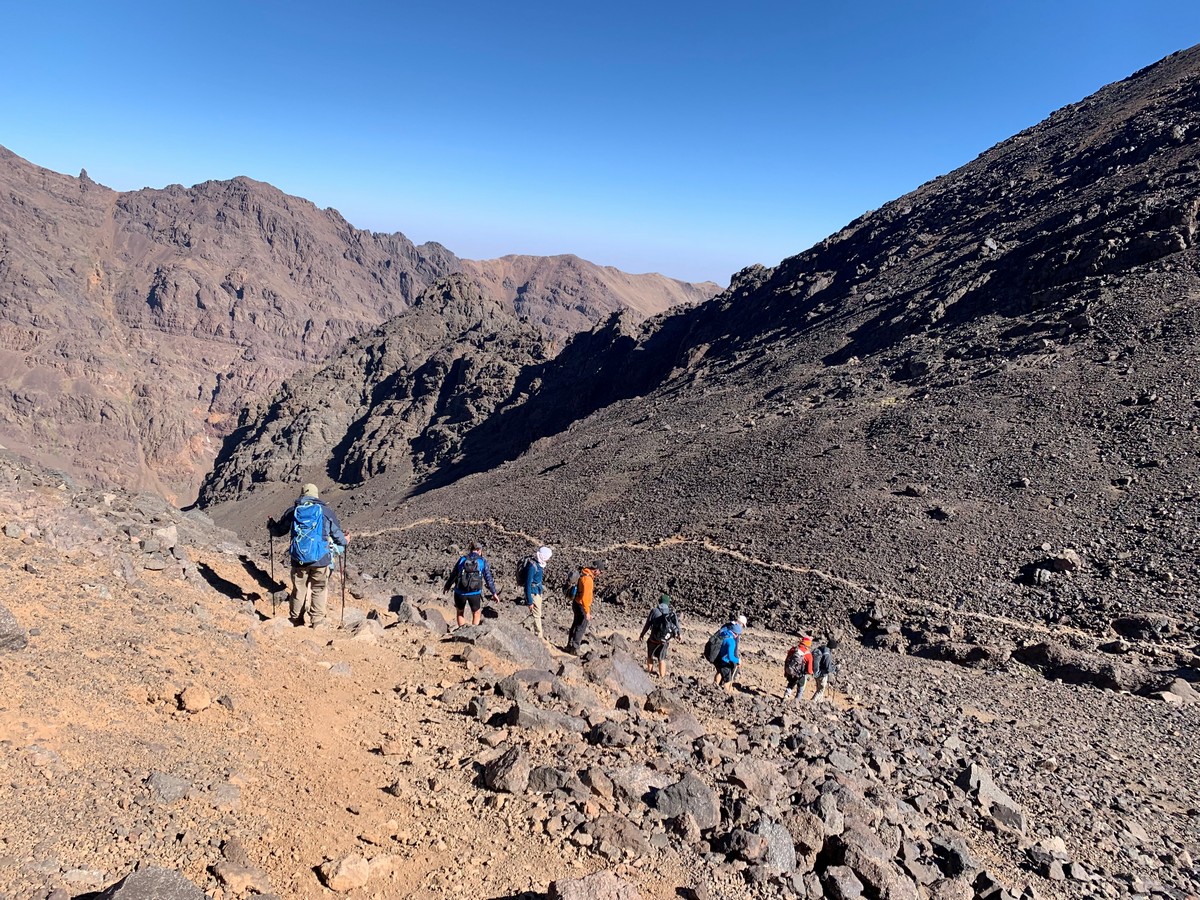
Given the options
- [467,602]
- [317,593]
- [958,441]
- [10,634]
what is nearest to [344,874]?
[10,634]

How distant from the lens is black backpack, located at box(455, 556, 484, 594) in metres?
12.6

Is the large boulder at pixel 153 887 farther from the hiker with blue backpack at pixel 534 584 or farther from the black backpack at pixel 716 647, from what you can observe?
the hiker with blue backpack at pixel 534 584

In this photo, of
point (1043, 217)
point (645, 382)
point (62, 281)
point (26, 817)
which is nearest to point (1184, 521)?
point (26, 817)

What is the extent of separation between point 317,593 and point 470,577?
Answer: 3644 mm

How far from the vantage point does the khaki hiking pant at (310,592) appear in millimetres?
9195

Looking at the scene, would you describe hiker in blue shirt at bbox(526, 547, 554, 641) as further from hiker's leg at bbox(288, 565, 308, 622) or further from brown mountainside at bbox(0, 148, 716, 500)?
brown mountainside at bbox(0, 148, 716, 500)

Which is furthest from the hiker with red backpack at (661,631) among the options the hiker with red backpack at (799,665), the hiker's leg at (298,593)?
the hiker's leg at (298,593)

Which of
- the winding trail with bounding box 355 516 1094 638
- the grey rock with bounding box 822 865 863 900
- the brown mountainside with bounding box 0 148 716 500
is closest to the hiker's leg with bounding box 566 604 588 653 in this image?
the grey rock with bounding box 822 865 863 900

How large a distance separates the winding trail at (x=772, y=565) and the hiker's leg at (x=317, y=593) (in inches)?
583

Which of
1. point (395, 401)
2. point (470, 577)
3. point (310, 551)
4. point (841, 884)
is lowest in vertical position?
point (841, 884)

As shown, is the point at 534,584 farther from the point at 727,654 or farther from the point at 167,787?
the point at 167,787

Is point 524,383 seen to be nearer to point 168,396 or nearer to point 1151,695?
point 1151,695

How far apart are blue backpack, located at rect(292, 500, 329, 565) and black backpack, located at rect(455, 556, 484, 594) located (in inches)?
145

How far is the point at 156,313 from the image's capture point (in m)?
154
